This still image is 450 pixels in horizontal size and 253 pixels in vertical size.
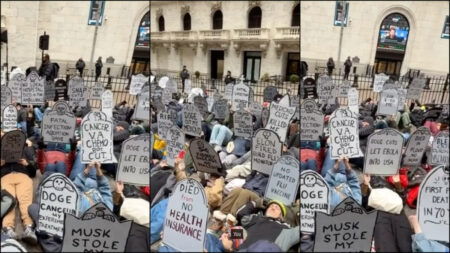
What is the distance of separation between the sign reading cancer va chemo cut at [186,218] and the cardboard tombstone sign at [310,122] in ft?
3.71

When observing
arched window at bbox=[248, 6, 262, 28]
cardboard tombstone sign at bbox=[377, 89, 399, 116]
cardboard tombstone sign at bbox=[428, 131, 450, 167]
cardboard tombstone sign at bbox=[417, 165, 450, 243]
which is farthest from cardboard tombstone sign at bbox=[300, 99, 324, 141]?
cardboard tombstone sign at bbox=[377, 89, 399, 116]

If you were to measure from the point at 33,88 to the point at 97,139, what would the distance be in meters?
0.56

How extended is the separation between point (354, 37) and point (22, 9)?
8.15m

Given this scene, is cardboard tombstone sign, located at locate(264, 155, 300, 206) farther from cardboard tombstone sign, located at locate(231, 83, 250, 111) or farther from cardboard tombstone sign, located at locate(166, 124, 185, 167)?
cardboard tombstone sign, located at locate(231, 83, 250, 111)

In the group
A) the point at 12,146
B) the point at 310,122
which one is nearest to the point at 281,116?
the point at 310,122

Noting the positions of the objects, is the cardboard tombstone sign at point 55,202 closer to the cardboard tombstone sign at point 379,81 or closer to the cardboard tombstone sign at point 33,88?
the cardboard tombstone sign at point 33,88

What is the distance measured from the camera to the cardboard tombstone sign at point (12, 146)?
2.27 meters

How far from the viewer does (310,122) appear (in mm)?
3281

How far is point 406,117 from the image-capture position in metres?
7.34

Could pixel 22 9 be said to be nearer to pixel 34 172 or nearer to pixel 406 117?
pixel 34 172

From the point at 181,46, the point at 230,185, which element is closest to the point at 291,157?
the point at 230,185

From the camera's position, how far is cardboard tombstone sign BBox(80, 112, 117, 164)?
2439 millimetres

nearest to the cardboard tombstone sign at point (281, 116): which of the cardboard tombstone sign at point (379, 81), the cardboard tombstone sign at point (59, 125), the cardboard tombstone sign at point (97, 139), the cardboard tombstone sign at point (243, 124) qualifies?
the cardboard tombstone sign at point (243, 124)

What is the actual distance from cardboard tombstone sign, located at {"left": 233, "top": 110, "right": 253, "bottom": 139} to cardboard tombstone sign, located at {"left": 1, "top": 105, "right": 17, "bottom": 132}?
8.49ft
